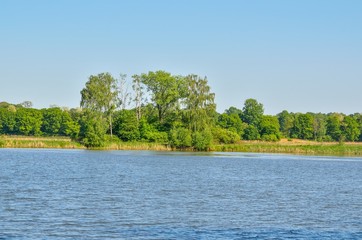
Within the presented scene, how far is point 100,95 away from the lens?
117500mm

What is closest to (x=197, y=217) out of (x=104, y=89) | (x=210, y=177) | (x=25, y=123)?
(x=210, y=177)

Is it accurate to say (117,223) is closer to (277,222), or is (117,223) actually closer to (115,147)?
(277,222)

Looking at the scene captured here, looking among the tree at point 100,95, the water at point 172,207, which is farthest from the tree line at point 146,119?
the water at point 172,207

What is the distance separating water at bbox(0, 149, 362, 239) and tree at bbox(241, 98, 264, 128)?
128 meters

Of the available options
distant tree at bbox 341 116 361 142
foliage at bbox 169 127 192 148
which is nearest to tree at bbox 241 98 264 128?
distant tree at bbox 341 116 361 142

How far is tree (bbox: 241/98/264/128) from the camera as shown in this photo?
589 feet

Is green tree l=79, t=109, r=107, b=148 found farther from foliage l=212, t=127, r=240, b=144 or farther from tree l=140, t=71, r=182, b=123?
foliage l=212, t=127, r=240, b=144

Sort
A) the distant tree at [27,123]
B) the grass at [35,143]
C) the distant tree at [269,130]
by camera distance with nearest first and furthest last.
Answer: the grass at [35,143], the distant tree at [27,123], the distant tree at [269,130]

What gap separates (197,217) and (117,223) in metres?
3.96

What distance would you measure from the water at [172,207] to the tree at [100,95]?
6702 centimetres

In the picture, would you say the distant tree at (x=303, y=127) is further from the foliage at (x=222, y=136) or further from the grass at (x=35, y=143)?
the grass at (x=35, y=143)

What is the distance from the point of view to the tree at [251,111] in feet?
589

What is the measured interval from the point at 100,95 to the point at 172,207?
8812 cm

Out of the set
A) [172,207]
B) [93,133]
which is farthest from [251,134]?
[172,207]
